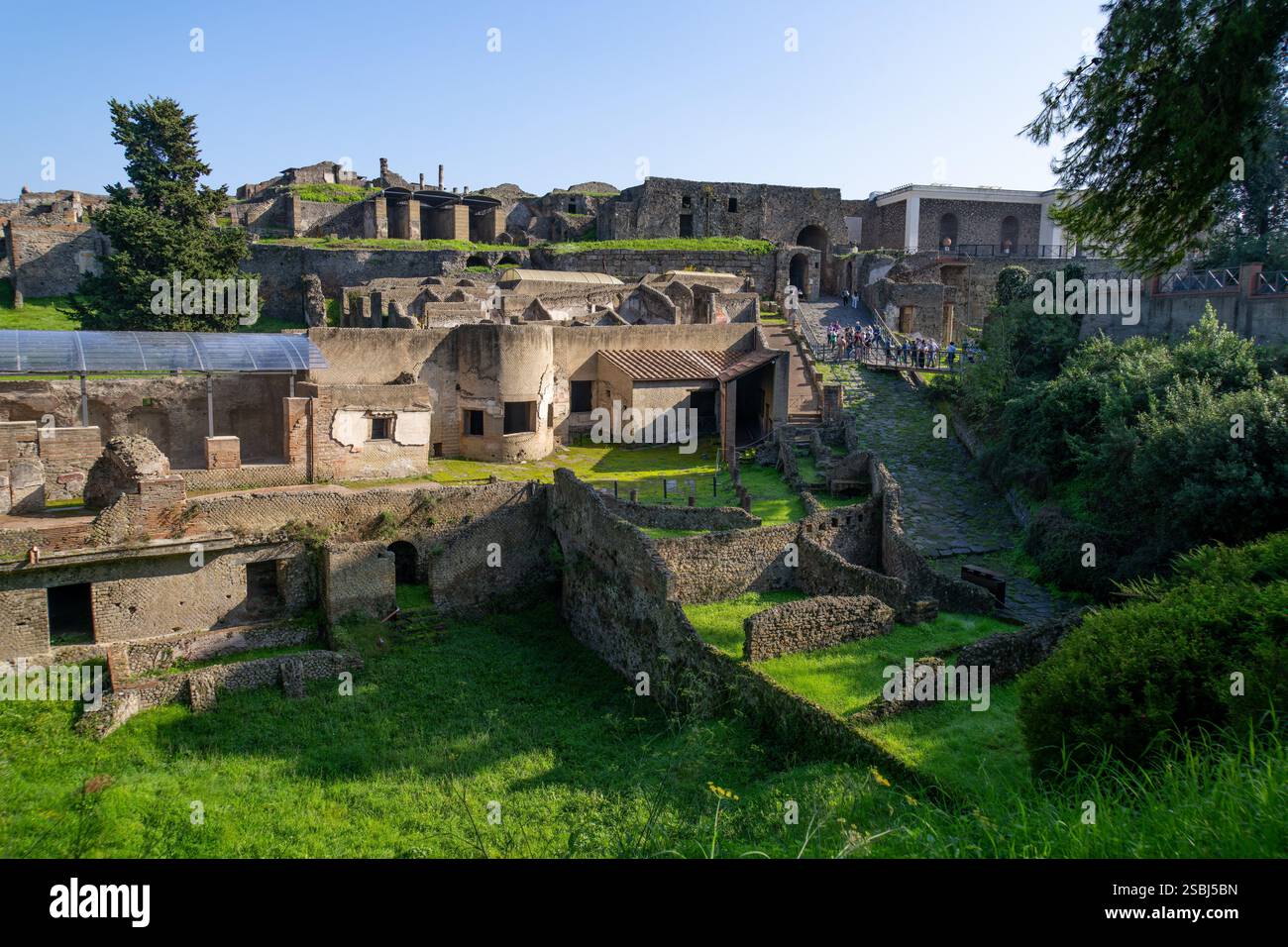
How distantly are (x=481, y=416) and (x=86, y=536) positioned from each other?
33.2 feet

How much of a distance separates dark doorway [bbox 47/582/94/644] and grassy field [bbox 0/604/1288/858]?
83.3 inches

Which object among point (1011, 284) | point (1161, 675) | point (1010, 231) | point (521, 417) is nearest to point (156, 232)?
point (521, 417)

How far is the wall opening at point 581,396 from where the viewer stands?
26.9m

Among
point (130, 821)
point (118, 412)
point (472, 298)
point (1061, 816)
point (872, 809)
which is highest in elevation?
point (472, 298)

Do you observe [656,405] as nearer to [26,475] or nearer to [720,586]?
[720,586]

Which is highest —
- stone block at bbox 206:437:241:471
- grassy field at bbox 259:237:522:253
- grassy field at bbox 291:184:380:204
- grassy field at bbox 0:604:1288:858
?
grassy field at bbox 291:184:380:204

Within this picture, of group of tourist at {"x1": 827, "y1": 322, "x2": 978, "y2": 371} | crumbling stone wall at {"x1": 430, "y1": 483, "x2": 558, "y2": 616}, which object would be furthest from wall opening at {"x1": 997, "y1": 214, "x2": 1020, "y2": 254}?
crumbling stone wall at {"x1": 430, "y1": 483, "x2": 558, "y2": 616}

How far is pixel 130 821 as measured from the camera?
11.4m

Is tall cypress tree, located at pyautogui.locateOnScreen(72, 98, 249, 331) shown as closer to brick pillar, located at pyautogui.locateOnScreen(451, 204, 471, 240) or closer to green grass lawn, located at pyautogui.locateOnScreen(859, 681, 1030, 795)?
brick pillar, located at pyautogui.locateOnScreen(451, 204, 471, 240)

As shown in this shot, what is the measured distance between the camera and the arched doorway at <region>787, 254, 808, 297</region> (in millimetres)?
41156

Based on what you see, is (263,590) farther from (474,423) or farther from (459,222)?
(459,222)

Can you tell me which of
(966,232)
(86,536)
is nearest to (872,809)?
(86,536)

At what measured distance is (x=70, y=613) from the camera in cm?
1775

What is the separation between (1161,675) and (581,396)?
20.4 m
